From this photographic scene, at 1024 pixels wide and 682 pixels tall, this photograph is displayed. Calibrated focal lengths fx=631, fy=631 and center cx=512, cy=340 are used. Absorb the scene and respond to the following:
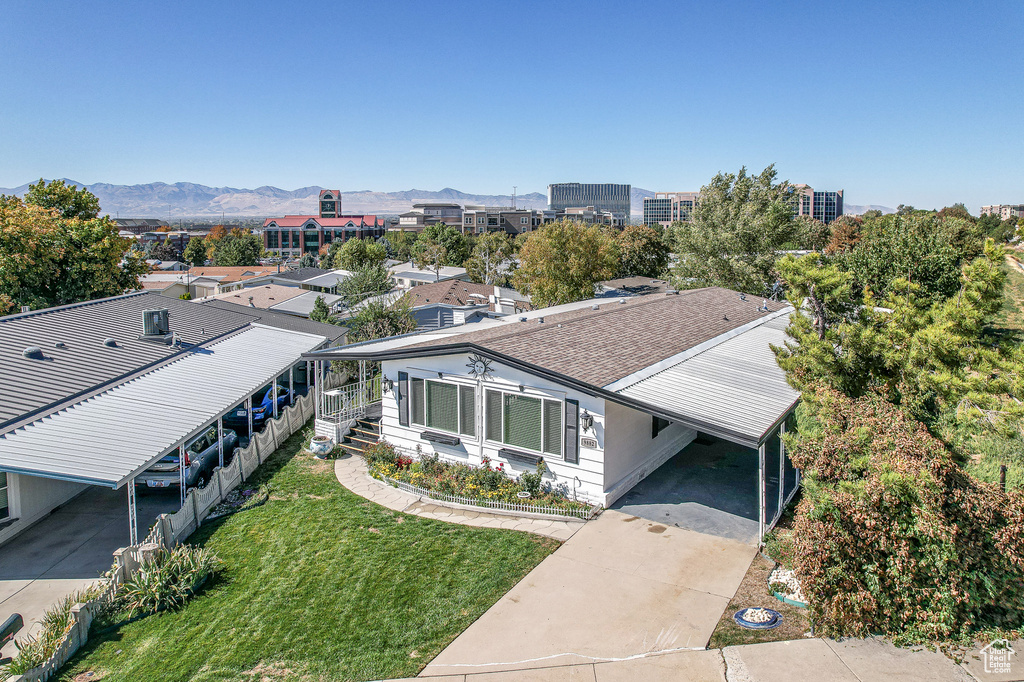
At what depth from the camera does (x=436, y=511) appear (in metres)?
12.9

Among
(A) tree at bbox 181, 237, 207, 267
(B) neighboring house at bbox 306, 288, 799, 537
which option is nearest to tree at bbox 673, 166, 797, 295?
(B) neighboring house at bbox 306, 288, 799, 537

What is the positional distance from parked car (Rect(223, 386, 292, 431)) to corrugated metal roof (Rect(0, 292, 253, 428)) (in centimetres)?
255

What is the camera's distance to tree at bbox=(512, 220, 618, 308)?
3694 cm

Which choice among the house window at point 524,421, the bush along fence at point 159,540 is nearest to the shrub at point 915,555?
the house window at point 524,421

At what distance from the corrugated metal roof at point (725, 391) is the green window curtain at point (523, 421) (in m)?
1.85

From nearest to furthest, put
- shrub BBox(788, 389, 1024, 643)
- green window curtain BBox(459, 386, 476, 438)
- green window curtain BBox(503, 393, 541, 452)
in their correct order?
shrub BBox(788, 389, 1024, 643), green window curtain BBox(503, 393, 541, 452), green window curtain BBox(459, 386, 476, 438)

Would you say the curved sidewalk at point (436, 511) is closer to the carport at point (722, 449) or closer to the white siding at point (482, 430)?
the white siding at point (482, 430)

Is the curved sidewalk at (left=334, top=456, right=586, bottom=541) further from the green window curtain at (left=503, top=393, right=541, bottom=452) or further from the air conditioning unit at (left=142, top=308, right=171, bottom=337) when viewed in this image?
the air conditioning unit at (left=142, top=308, right=171, bottom=337)

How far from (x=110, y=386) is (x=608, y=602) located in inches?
495

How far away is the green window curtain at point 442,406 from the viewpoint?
14.4 metres

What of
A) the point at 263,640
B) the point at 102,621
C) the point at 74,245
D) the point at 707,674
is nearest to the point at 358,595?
the point at 263,640

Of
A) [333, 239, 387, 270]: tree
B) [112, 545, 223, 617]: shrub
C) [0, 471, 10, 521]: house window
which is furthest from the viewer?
[333, 239, 387, 270]: tree

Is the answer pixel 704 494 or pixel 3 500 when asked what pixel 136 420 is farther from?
pixel 704 494

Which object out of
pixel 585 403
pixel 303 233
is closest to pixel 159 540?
pixel 585 403
